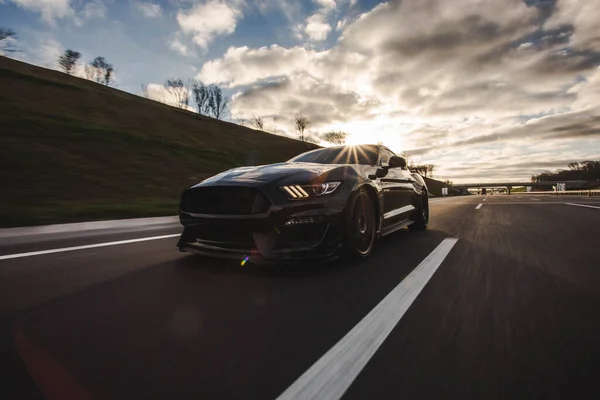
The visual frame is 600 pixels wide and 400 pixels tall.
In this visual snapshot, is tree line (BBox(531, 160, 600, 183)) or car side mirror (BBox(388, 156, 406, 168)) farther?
tree line (BBox(531, 160, 600, 183))

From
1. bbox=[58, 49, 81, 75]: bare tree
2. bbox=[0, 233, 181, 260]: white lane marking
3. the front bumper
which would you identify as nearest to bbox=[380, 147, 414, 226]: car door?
the front bumper

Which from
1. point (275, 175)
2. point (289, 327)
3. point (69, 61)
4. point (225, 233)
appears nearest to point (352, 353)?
point (289, 327)

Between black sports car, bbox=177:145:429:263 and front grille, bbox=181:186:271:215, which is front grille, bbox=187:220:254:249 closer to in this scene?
black sports car, bbox=177:145:429:263

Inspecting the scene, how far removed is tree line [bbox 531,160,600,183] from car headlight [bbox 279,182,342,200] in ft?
576

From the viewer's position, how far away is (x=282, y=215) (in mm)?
3545

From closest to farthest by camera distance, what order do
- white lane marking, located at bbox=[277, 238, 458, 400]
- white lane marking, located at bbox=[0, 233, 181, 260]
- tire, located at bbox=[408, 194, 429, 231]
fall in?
white lane marking, located at bbox=[277, 238, 458, 400] < white lane marking, located at bbox=[0, 233, 181, 260] < tire, located at bbox=[408, 194, 429, 231]

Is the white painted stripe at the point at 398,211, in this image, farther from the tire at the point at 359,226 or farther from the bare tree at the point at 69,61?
the bare tree at the point at 69,61

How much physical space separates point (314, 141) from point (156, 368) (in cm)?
9336

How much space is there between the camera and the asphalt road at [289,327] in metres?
1.58

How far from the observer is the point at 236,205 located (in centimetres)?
369

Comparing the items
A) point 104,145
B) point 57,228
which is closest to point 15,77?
point 104,145

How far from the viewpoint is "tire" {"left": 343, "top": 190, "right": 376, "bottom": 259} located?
13.0 feet

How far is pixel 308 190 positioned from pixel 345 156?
180cm

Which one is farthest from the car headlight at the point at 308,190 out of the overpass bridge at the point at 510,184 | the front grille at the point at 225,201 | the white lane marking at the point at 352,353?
the overpass bridge at the point at 510,184
